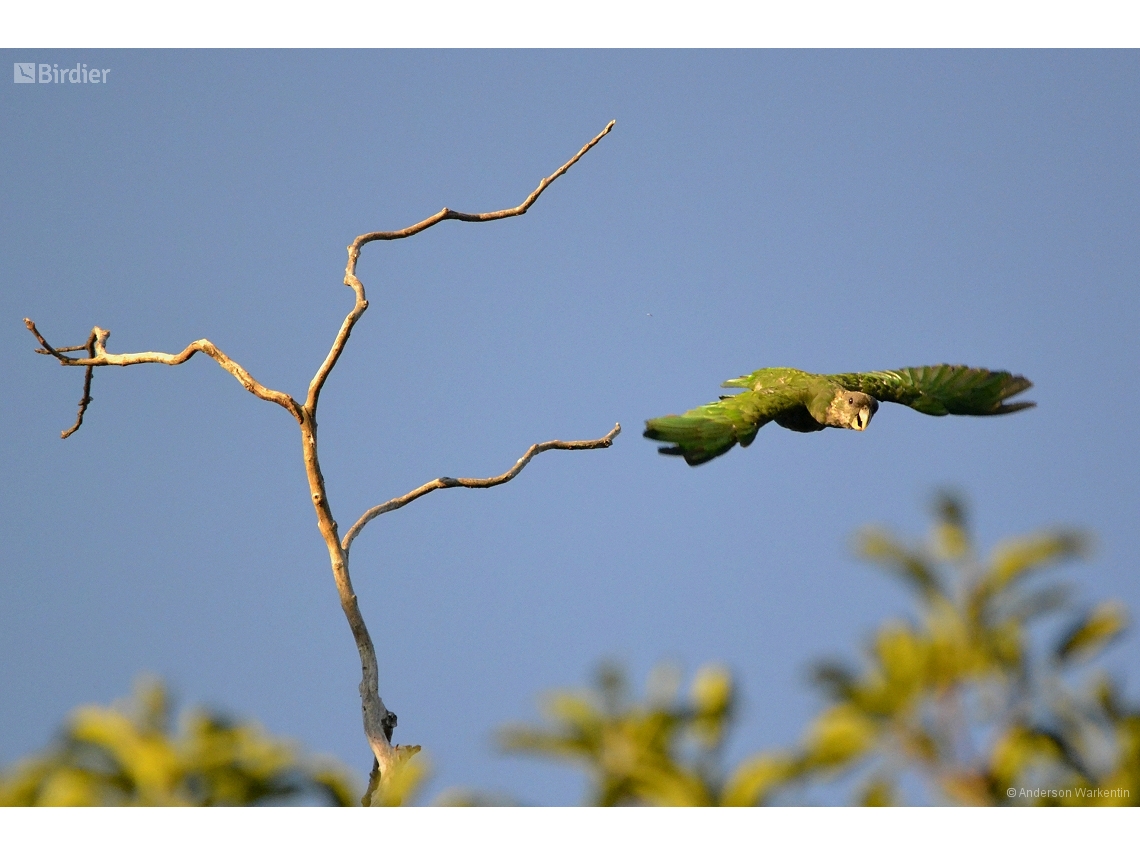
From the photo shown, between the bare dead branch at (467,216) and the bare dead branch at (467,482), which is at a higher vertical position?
the bare dead branch at (467,216)

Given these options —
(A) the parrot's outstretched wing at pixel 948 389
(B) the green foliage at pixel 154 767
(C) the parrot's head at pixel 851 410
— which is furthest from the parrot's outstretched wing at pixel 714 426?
(B) the green foliage at pixel 154 767

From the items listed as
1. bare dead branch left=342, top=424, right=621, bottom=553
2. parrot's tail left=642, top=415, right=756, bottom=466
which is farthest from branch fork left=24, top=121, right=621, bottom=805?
parrot's tail left=642, top=415, right=756, bottom=466

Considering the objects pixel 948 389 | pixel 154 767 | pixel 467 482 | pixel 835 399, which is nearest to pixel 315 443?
pixel 467 482

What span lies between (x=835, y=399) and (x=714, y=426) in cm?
189

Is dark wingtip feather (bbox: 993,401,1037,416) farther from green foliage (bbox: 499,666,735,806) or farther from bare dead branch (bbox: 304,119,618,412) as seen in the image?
green foliage (bbox: 499,666,735,806)

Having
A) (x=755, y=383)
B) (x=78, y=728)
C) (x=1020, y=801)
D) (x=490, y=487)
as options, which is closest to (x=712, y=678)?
(x=1020, y=801)

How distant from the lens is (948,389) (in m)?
14.8

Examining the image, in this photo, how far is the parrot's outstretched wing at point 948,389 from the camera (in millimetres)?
14570

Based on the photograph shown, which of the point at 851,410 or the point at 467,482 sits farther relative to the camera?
the point at 851,410

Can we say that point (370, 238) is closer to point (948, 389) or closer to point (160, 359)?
point (160, 359)

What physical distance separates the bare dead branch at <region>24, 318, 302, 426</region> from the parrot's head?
681 cm

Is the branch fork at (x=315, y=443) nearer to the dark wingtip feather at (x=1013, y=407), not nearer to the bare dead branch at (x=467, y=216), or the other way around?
the bare dead branch at (x=467, y=216)

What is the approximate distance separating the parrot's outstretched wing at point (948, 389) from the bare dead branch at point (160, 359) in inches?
291

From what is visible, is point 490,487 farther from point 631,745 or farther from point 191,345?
point 631,745
